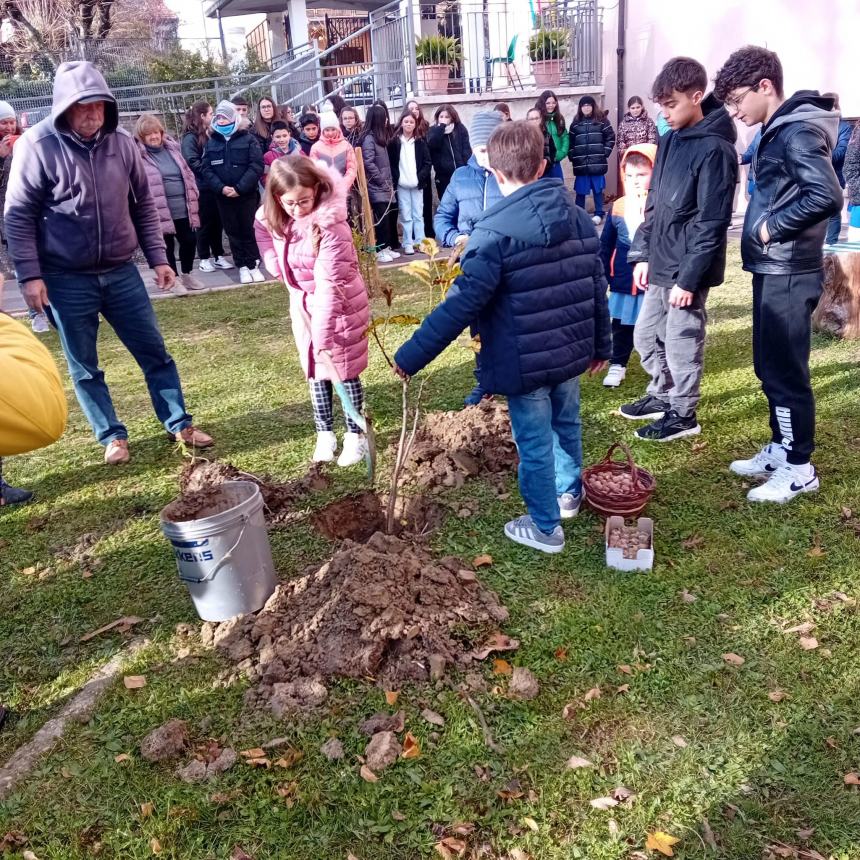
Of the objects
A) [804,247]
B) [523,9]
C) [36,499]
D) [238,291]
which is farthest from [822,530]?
[523,9]

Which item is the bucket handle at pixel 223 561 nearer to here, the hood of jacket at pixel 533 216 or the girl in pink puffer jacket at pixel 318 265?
the girl in pink puffer jacket at pixel 318 265

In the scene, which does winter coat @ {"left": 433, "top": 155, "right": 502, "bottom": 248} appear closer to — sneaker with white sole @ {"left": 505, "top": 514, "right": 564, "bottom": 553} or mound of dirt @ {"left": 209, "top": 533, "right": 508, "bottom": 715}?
sneaker with white sole @ {"left": 505, "top": 514, "right": 564, "bottom": 553}

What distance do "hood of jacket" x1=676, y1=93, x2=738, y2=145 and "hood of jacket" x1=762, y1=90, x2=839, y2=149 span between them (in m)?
0.40

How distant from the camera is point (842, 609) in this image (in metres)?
3.32

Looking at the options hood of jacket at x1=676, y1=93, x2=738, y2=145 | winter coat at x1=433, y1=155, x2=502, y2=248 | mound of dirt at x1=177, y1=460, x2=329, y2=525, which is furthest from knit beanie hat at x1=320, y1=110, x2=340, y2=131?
hood of jacket at x1=676, y1=93, x2=738, y2=145

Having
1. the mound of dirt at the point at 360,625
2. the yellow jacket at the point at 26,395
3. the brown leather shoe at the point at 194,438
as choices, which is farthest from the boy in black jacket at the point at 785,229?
the brown leather shoe at the point at 194,438

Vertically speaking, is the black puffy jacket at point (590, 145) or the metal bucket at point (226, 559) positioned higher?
the black puffy jacket at point (590, 145)

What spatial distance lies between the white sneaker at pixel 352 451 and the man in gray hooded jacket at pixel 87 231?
3.82 ft

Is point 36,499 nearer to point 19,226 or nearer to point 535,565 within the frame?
point 19,226

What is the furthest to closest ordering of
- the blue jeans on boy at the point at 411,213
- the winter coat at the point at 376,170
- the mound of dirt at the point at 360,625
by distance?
the blue jeans on boy at the point at 411,213, the winter coat at the point at 376,170, the mound of dirt at the point at 360,625

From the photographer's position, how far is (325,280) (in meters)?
4.29

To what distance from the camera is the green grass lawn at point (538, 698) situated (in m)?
2.48

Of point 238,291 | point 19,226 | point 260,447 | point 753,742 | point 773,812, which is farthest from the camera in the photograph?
point 238,291

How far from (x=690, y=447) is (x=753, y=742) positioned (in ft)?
7.92
